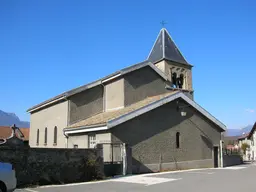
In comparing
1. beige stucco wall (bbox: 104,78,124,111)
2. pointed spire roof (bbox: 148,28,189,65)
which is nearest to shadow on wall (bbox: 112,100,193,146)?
beige stucco wall (bbox: 104,78,124,111)

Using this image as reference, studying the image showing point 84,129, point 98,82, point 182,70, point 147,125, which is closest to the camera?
point 147,125

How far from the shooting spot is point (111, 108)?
2714cm

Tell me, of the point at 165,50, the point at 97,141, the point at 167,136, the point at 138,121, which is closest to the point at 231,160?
the point at 167,136

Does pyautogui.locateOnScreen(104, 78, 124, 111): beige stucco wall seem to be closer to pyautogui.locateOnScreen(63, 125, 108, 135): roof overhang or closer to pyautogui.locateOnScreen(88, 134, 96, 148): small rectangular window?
pyautogui.locateOnScreen(63, 125, 108, 135): roof overhang

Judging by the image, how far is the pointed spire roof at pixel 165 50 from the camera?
112 ft

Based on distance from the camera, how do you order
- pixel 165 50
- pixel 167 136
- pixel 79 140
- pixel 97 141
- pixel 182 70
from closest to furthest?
1. pixel 97 141
2. pixel 167 136
3. pixel 79 140
4. pixel 165 50
5. pixel 182 70

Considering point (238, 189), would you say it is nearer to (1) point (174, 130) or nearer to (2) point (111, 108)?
(1) point (174, 130)

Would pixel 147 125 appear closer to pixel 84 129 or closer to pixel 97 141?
pixel 97 141

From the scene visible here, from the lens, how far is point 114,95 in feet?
89.2

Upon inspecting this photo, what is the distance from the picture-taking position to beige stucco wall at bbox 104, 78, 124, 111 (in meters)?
26.7

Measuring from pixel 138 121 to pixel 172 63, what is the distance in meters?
13.2

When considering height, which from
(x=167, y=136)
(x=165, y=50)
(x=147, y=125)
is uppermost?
(x=165, y=50)

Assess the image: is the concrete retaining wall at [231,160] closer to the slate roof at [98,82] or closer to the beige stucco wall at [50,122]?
the slate roof at [98,82]

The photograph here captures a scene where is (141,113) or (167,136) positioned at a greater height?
(141,113)
